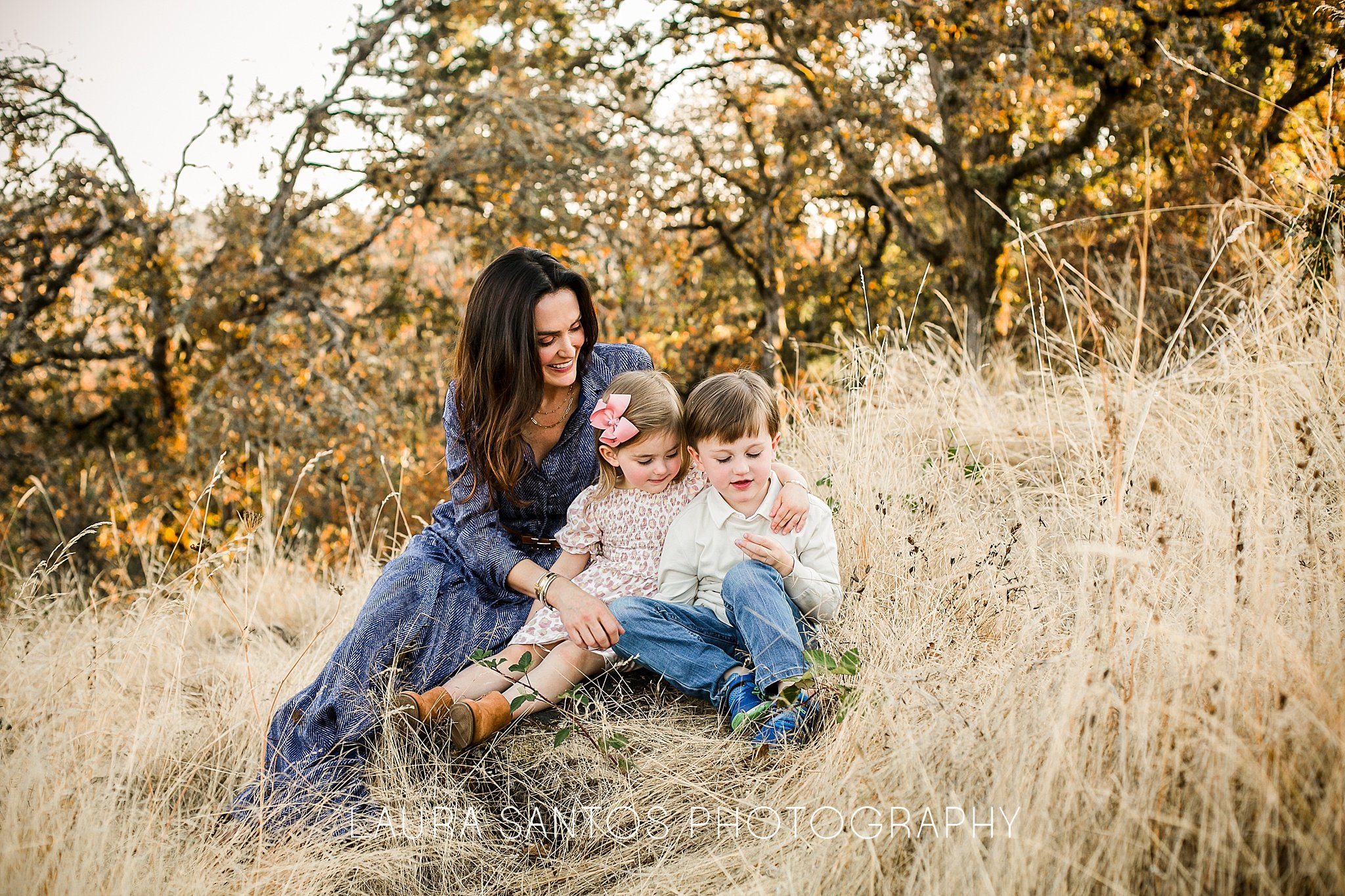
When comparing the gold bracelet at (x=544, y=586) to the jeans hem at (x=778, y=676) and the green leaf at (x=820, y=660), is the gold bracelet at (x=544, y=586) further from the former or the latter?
the green leaf at (x=820, y=660)

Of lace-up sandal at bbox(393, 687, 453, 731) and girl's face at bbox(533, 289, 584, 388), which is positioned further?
girl's face at bbox(533, 289, 584, 388)

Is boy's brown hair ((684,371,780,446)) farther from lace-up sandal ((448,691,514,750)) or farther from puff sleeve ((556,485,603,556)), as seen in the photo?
lace-up sandal ((448,691,514,750))

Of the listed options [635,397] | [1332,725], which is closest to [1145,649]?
[1332,725]

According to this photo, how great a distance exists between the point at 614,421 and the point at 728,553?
1.60 ft

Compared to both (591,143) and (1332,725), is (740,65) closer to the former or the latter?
(591,143)

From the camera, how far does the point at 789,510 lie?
240 centimetres

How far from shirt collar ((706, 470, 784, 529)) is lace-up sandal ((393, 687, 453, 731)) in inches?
35.3

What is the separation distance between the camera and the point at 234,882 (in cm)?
185

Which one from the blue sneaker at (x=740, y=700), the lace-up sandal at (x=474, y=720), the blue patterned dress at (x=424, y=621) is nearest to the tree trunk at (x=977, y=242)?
the blue patterned dress at (x=424, y=621)

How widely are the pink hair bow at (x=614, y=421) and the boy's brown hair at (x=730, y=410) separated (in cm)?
17

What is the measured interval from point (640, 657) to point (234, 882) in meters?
1.07

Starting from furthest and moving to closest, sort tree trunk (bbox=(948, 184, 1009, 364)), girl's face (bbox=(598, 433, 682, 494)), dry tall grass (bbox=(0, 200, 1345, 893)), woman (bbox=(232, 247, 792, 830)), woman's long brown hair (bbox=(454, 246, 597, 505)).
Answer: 1. tree trunk (bbox=(948, 184, 1009, 364))
2. woman's long brown hair (bbox=(454, 246, 597, 505))
3. girl's face (bbox=(598, 433, 682, 494))
4. woman (bbox=(232, 247, 792, 830))
5. dry tall grass (bbox=(0, 200, 1345, 893))

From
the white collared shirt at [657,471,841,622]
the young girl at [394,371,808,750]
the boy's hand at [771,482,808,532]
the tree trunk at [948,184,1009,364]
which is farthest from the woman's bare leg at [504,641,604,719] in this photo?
the tree trunk at [948,184,1009,364]

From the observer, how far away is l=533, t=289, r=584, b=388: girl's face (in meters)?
2.67
